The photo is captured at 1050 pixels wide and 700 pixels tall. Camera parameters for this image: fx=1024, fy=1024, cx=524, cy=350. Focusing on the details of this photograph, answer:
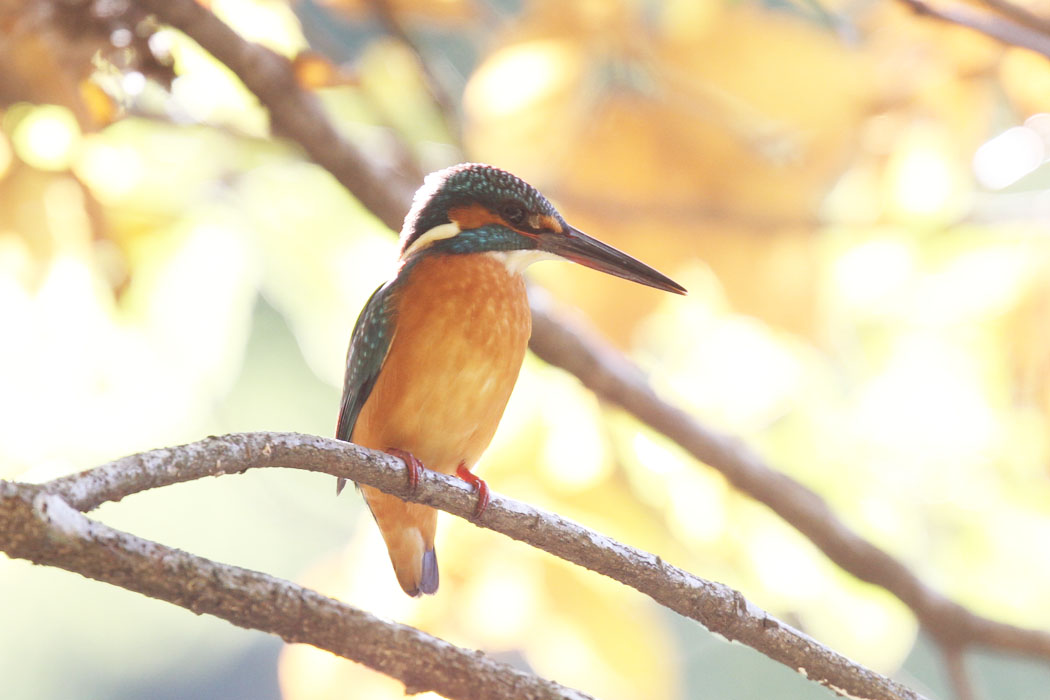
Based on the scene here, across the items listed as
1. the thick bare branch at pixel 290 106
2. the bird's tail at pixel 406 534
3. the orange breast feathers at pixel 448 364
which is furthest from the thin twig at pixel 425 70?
the bird's tail at pixel 406 534

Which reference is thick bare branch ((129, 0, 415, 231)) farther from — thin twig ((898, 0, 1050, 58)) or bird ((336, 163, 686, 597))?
thin twig ((898, 0, 1050, 58))

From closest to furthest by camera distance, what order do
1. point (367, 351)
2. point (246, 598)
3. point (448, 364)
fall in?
point (246, 598), point (448, 364), point (367, 351)

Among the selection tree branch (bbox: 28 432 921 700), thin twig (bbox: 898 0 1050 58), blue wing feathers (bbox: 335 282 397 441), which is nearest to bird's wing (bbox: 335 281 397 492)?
blue wing feathers (bbox: 335 282 397 441)

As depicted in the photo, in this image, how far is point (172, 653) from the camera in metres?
6.04

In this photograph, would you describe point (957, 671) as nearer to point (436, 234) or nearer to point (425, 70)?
point (436, 234)

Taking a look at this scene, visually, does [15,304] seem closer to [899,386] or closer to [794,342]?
[794,342]

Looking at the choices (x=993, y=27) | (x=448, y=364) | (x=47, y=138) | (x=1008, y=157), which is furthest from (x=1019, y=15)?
(x=47, y=138)

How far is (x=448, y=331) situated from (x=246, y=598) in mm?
1046

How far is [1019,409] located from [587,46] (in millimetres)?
1343

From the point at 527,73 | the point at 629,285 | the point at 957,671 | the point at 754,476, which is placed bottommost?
the point at 957,671

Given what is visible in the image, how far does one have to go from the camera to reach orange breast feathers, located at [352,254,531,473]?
197 cm

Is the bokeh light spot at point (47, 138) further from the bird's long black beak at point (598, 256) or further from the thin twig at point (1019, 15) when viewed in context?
the thin twig at point (1019, 15)

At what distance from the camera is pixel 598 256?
2006 mm

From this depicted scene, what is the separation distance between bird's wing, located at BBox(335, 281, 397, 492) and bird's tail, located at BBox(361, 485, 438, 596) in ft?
0.36
